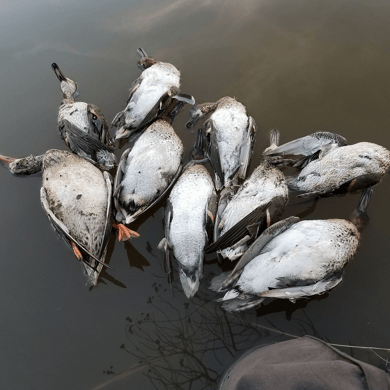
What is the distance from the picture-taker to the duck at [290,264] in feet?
7.94

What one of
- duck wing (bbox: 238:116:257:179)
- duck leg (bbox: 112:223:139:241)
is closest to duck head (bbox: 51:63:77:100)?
duck leg (bbox: 112:223:139:241)

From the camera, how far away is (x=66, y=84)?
4.30 metres

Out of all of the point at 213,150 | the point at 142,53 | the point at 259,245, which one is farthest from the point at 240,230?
the point at 142,53

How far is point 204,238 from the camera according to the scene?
2.83 meters

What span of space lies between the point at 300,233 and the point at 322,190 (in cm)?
72

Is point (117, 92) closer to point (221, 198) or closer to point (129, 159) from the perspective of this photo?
point (129, 159)

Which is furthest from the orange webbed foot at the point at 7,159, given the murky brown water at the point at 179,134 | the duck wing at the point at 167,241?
the duck wing at the point at 167,241

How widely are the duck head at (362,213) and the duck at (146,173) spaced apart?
188 centimetres

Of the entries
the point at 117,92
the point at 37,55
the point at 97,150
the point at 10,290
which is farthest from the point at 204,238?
the point at 37,55

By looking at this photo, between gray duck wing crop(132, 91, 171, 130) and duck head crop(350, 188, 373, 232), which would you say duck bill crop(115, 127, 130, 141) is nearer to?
gray duck wing crop(132, 91, 171, 130)

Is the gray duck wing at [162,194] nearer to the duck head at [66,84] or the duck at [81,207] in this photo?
the duck at [81,207]

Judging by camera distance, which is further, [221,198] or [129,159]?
[129,159]

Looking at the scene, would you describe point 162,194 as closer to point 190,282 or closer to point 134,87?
point 190,282

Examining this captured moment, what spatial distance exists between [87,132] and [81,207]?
123cm
